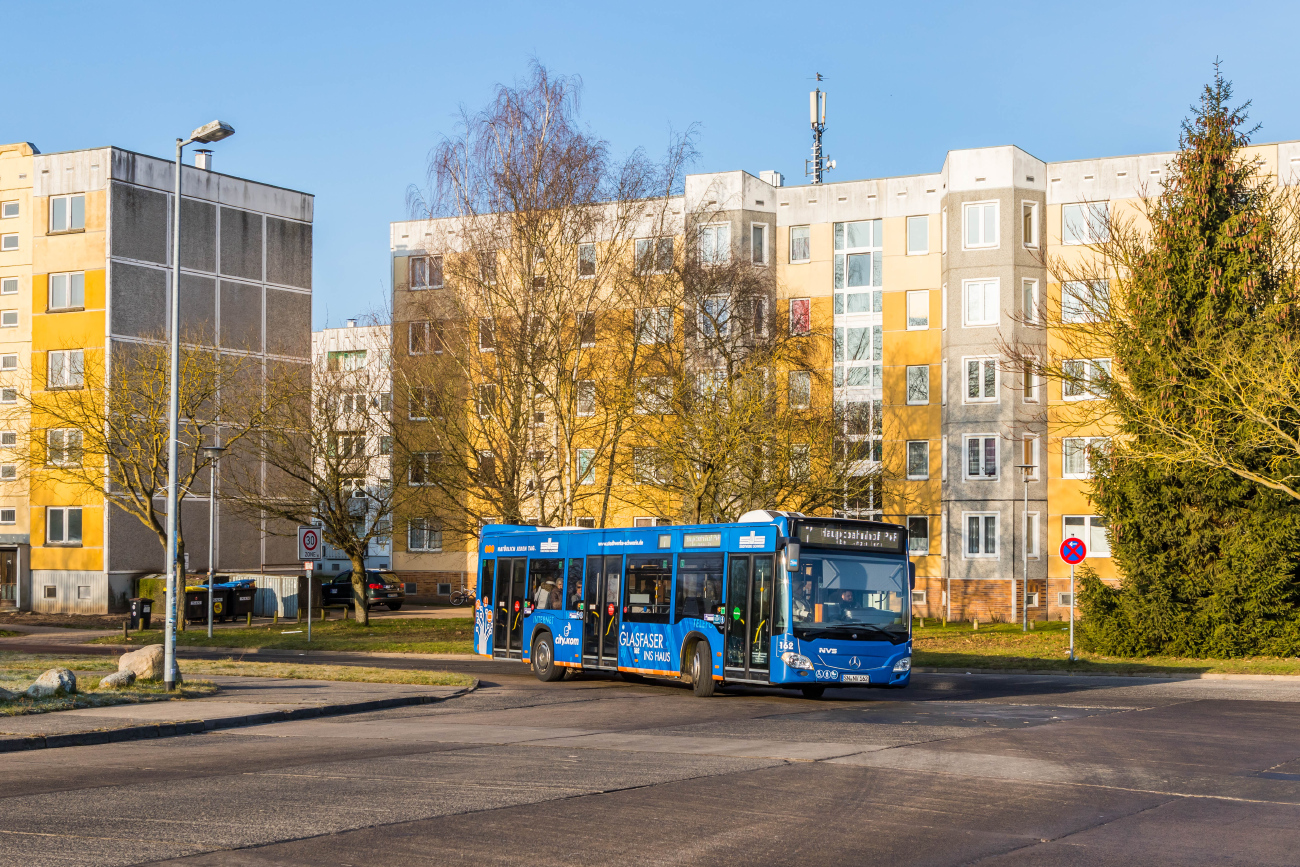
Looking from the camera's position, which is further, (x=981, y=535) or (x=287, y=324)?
(x=287, y=324)

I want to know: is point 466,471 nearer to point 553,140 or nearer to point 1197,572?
point 553,140

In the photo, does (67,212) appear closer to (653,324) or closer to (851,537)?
(653,324)

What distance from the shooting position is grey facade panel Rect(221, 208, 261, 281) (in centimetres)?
5850

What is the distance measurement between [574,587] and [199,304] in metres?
37.2

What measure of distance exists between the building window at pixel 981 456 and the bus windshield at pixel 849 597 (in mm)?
27470

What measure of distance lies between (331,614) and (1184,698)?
128 ft

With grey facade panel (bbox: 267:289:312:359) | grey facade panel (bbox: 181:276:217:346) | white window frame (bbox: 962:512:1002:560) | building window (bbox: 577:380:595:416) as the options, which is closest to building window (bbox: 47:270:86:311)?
grey facade panel (bbox: 181:276:217:346)

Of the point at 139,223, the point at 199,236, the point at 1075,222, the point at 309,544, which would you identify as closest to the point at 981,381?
the point at 1075,222

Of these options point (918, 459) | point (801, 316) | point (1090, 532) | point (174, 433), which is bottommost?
point (1090, 532)

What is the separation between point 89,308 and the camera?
5344 cm

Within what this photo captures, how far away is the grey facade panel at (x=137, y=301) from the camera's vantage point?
53.2 metres

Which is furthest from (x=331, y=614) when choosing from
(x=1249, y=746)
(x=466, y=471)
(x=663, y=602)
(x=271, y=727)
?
(x=1249, y=746)

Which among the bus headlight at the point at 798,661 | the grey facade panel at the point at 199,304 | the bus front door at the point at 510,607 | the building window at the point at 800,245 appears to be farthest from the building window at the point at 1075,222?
the grey facade panel at the point at 199,304

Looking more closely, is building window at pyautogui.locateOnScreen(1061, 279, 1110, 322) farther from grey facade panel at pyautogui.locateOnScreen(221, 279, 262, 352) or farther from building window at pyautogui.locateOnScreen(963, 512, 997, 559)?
grey facade panel at pyautogui.locateOnScreen(221, 279, 262, 352)
